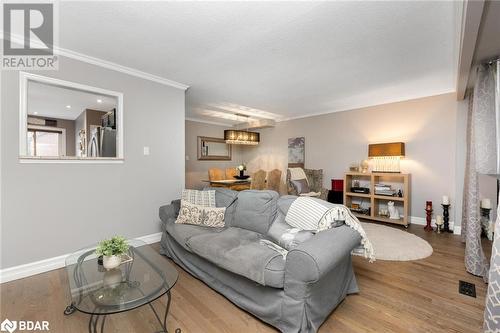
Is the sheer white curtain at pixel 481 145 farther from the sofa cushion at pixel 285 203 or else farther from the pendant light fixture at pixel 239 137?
the pendant light fixture at pixel 239 137

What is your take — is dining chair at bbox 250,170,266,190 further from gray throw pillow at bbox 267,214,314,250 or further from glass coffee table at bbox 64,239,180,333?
glass coffee table at bbox 64,239,180,333

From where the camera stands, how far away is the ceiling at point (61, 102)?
3.37 m

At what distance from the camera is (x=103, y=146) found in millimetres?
3125

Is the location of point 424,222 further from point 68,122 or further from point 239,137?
point 68,122

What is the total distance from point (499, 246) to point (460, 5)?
5.54ft

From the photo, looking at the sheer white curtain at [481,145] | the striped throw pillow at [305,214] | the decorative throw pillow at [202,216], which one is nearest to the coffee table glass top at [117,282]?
the decorative throw pillow at [202,216]

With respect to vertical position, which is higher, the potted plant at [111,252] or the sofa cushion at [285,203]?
the sofa cushion at [285,203]

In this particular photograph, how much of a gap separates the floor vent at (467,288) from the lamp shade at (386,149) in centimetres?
245

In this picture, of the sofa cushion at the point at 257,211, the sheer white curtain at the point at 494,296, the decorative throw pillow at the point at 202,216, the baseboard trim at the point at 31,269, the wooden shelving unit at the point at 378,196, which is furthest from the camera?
the wooden shelving unit at the point at 378,196

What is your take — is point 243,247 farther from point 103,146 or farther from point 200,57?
point 103,146

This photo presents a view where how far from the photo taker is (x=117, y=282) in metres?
1.52

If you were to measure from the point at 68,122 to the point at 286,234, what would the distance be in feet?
14.6

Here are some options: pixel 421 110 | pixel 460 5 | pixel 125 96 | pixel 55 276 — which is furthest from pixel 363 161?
pixel 55 276

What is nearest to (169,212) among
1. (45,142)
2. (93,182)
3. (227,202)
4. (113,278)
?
(227,202)
